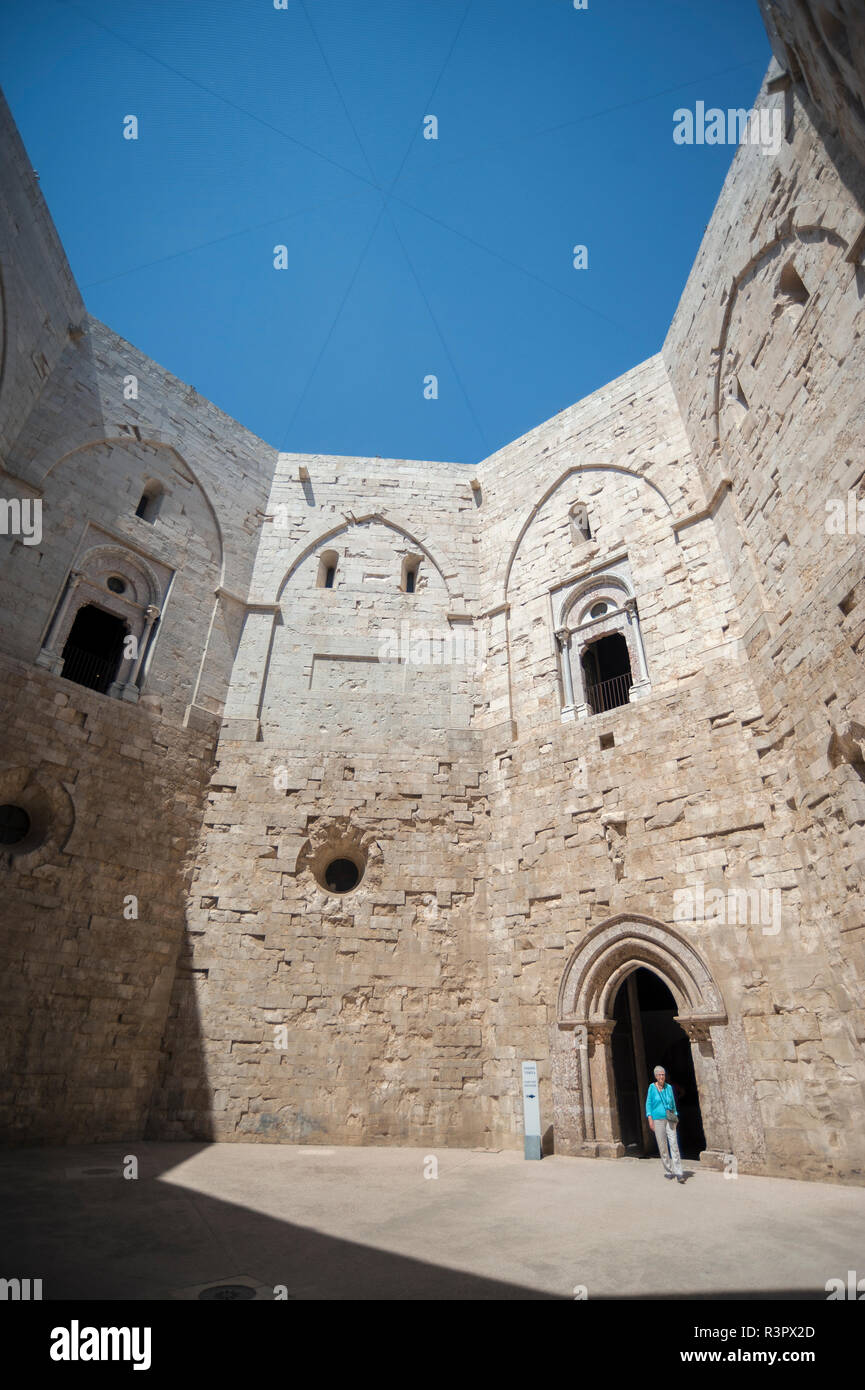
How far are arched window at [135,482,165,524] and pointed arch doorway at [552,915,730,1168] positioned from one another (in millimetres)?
10599

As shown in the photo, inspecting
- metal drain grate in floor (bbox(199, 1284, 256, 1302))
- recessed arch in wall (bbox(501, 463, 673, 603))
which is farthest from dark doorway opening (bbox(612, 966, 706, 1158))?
recessed arch in wall (bbox(501, 463, 673, 603))

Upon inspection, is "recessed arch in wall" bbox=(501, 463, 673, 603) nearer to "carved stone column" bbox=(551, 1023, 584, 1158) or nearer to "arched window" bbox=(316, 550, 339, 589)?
"arched window" bbox=(316, 550, 339, 589)

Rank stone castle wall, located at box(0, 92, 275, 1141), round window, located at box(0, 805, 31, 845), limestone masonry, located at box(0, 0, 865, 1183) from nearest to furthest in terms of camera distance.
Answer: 1. limestone masonry, located at box(0, 0, 865, 1183)
2. stone castle wall, located at box(0, 92, 275, 1141)
3. round window, located at box(0, 805, 31, 845)

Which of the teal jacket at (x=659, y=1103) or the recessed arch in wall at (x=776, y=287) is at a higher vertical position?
the recessed arch in wall at (x=776, y=287)

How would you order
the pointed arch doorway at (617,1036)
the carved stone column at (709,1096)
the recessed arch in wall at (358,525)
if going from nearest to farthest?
the carved stone column at (709,1096) → the pointed arch doorway at (617,1036) → the recessed arch in wall at (358,525)

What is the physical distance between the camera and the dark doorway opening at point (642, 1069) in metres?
8.81

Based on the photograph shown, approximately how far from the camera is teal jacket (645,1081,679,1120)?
689cm

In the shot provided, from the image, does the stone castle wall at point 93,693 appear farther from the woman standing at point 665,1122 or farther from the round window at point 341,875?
the woman standing at point 665,1122

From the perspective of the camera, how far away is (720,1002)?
7441 millimetres

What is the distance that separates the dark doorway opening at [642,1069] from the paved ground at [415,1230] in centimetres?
184

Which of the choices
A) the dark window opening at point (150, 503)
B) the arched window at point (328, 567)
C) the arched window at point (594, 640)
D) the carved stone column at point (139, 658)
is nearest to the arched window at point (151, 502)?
the dark window opening at point (150, 503)

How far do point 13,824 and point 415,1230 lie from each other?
7483 millimetres

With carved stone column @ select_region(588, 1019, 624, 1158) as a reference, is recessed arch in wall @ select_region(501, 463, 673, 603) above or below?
above
